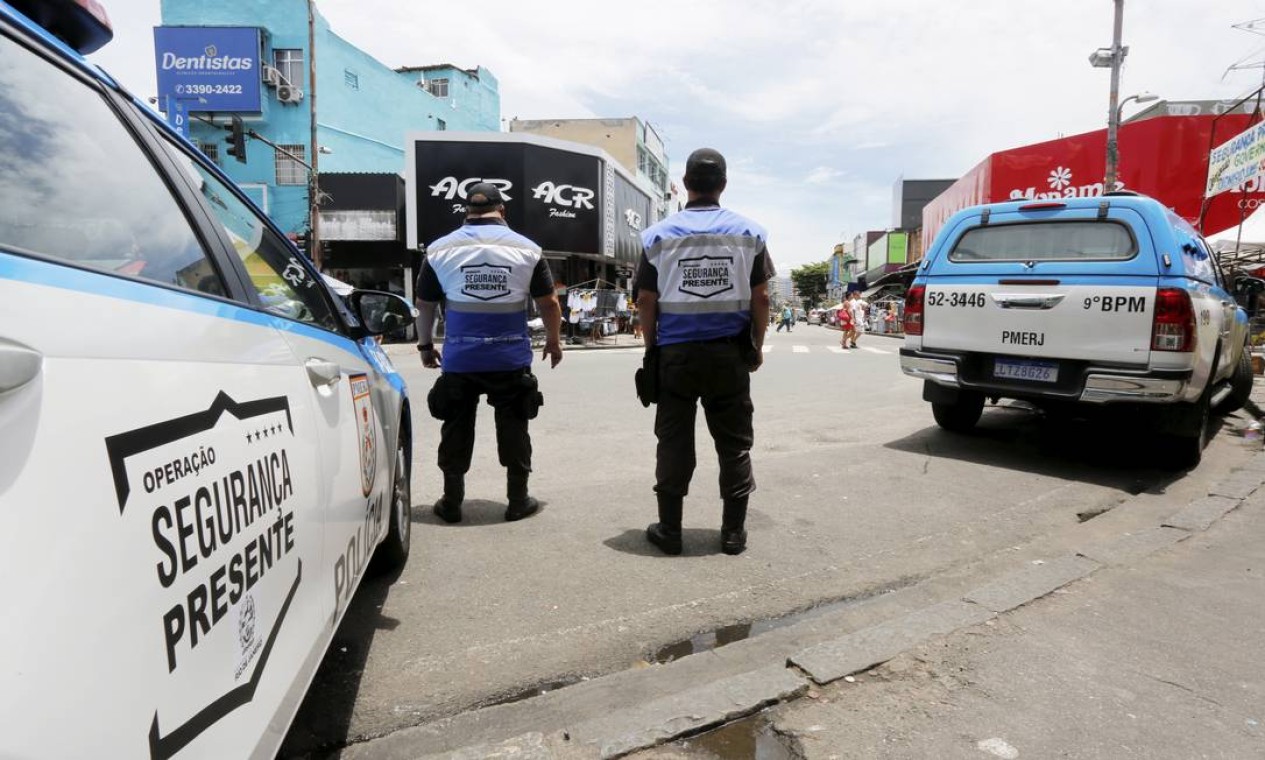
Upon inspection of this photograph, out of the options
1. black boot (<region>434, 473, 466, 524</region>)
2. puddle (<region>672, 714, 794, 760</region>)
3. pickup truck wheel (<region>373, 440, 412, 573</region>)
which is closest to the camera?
puddle (<region>672, 714, 794, 760</region>)

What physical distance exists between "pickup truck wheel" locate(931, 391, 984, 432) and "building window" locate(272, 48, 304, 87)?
2772 centimetres

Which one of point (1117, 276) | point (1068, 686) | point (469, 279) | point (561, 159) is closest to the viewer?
point (1068, 686)

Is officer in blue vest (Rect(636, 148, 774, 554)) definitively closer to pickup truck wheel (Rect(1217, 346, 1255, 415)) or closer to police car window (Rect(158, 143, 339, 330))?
police car window (Rect(158, 143, 339, 330))

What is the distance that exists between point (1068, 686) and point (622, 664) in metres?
1.51

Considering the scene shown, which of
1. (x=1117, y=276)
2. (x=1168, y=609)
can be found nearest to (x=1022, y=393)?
(x=1117, y=276)

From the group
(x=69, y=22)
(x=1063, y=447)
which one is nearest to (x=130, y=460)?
(x=69, y=22)

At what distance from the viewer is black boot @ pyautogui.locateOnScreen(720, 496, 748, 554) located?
12.4ft

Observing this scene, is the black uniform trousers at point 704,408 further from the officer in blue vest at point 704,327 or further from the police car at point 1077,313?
the police car at point 1077,313

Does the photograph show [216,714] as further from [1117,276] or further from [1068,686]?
[1117,276]

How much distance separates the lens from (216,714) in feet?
4.04

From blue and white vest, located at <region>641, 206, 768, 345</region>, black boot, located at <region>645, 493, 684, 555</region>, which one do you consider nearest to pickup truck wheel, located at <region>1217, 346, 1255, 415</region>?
blue and white vest, located at <region>641, 206, 768, 345</region>

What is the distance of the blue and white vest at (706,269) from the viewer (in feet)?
11.8

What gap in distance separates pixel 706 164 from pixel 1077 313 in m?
3.33

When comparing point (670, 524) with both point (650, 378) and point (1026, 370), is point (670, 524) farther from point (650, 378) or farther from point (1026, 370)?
point (1026, 370)
